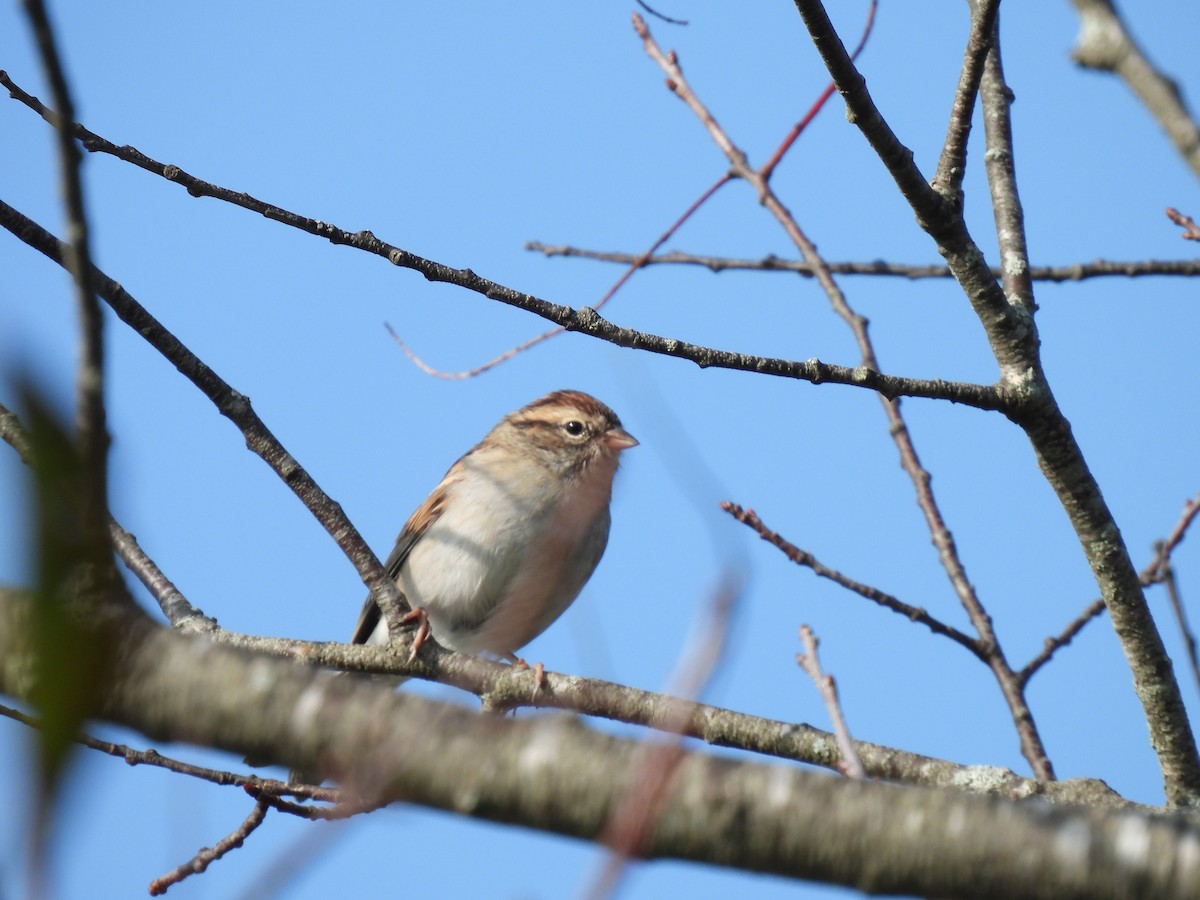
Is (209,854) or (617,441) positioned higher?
(617,441)

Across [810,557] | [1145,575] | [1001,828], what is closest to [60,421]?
[1001,828]

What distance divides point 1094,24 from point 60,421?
4.96 ft

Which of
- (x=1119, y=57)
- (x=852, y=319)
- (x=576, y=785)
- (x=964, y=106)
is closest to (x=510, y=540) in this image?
(x=852, y=319)

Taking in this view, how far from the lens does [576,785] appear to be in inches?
57.2

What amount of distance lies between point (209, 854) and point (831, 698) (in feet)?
9.09

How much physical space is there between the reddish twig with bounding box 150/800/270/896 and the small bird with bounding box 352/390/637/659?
101 inches

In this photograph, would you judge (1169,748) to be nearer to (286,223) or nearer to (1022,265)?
(1022,265)

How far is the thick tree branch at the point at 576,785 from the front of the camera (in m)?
1.41

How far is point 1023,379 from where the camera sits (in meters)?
3.81

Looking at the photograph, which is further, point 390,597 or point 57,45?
point 390,597

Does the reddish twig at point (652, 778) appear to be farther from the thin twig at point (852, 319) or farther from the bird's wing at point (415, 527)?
the bird's wing at point (415, 527)

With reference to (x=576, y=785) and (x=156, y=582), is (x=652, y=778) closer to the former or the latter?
(x=576, y=785)

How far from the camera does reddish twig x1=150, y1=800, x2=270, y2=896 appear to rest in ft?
14.5

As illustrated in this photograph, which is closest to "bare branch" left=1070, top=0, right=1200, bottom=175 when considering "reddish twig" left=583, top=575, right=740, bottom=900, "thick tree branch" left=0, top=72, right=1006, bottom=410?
"reddish twig" left=583, top=575, right=740, bottom=900
